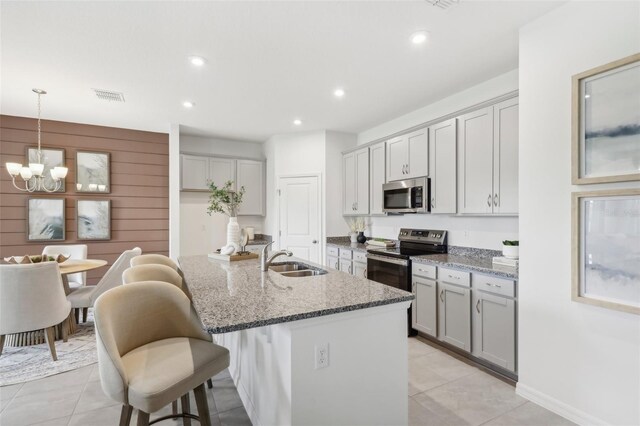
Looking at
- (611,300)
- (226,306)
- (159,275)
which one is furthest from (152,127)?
(611,300)

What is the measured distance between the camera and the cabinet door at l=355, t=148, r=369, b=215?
468 centimetres

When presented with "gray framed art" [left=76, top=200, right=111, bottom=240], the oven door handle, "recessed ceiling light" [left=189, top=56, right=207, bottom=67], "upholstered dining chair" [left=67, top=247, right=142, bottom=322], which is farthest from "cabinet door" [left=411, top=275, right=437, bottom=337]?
"gray framed art" [left=76, top=200, right=111, bottom=240]

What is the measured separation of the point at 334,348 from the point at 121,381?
3.07 feet

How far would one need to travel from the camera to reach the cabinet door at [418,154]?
364 cm

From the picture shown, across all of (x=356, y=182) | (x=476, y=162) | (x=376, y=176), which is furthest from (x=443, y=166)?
(x=356, y=182)

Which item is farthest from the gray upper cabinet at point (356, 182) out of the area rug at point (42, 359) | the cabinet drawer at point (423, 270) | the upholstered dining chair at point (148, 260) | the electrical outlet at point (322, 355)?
the area rug at point (42, 359)

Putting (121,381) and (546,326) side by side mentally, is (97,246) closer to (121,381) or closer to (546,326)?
(121,381)

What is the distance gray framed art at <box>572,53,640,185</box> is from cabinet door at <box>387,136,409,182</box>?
80.4 inches

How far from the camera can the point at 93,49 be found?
2654 millimetres

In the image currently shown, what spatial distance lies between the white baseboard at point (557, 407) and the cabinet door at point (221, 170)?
4904mm

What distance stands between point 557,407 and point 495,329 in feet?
2.02

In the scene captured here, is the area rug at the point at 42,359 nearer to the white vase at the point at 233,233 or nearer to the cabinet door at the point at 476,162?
the white vase at the point at 233,233

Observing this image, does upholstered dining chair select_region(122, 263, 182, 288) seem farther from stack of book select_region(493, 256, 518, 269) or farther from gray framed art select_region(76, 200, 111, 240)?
gray framed art select_region(76, 200, 111, 240)

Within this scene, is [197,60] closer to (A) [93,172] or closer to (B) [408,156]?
(B) [408,156]
